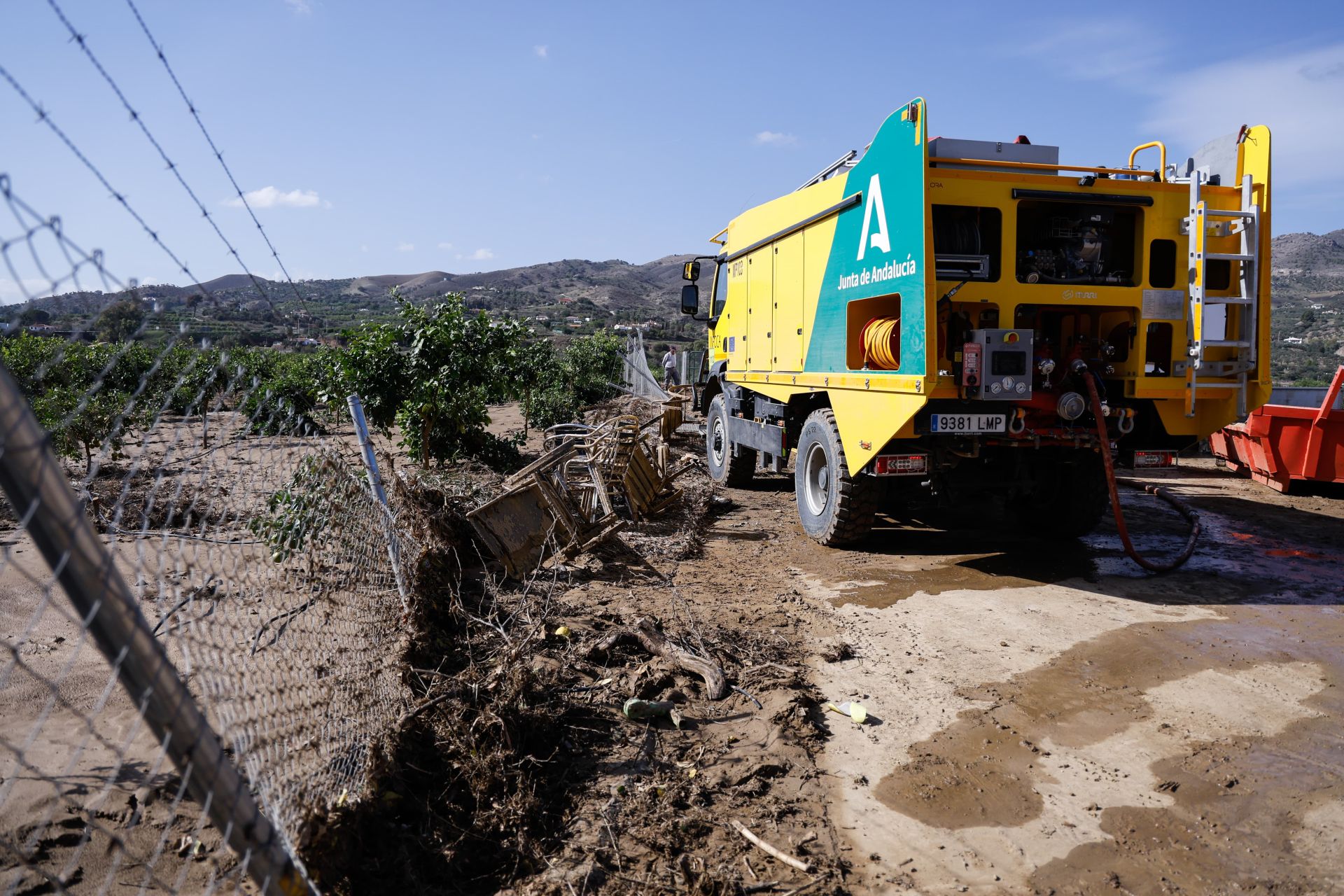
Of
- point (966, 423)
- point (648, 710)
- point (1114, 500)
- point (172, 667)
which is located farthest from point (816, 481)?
point (172, 667)

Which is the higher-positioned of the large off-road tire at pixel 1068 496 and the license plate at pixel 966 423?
the license plate at pixel 966 423

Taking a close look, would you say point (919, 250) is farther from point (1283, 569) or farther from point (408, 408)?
point (408, 408)

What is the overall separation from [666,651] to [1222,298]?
5.43m

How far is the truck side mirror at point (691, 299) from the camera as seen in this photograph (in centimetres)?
1180

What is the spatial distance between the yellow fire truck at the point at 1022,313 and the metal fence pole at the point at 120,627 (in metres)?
5.20

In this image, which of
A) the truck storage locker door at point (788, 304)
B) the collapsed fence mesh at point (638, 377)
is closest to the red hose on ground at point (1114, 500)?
the truck storage locker door at point (788, 304)

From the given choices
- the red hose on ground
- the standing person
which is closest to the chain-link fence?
the red hose on ground

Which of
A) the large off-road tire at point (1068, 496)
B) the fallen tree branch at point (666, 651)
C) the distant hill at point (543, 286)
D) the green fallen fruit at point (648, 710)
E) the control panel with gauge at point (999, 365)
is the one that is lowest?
the green fallen fruit at point (648, 710)

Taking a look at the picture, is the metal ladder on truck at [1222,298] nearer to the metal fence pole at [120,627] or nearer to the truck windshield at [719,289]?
the truck windshield at [719,289]

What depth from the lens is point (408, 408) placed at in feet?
31.5

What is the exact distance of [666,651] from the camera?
467 centimetres

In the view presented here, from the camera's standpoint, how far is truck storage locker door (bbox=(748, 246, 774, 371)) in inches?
368

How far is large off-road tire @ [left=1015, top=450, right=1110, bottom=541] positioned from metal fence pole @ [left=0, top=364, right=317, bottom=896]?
23.4ft

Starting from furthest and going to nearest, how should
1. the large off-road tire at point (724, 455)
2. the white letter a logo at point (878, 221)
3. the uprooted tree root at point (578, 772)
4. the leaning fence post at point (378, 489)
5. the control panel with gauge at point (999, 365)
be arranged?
1. the large off-road tire at point (724, 455)
2. the white letter a logo at point (878, 221)
3. the control panel with gauge at point (999, 365)
4. the leaning fence post at point (378, 489)
5. the uprooted tree root at point (578, 772)
